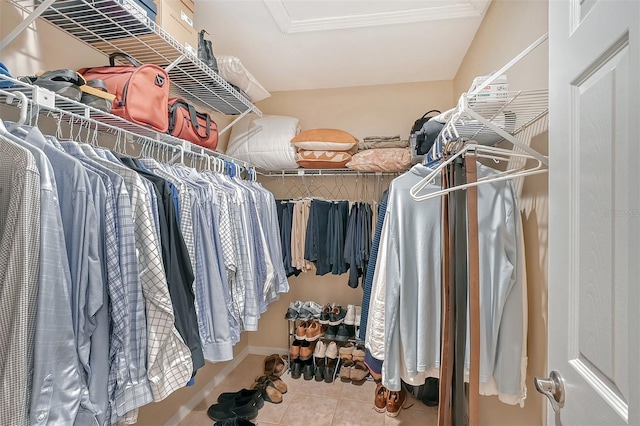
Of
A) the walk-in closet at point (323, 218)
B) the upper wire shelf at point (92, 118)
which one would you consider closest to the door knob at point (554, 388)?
the walk-in closet at point (323, 218)

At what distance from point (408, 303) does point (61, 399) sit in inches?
44.0

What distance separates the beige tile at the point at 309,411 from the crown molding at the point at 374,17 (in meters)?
2.47

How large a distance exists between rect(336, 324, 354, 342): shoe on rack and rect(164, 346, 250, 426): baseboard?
947 millimetres

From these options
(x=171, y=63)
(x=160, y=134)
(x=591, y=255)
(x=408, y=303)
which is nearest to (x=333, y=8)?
(x=171, y=63)

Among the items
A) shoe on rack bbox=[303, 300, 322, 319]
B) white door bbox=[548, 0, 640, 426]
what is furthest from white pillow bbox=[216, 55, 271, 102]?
shoe on rack bbox=[303, 300, 322, 319]

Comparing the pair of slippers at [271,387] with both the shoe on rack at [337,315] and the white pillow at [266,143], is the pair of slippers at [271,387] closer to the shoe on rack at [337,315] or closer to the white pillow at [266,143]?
the shoe on rack at [337,315]

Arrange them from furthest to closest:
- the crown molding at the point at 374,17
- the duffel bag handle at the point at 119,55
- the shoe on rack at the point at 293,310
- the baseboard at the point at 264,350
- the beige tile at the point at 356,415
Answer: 1. the baseboard at the point at 264,350
2. the shoe on rack at the point at 293,310
3. the beige tile at the point at 356,415
4. the crown molding at the point at 374,17
5. the duffel bag handle at the point at 119,55

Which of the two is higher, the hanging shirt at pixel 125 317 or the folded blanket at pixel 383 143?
the folded blanket at pixel 383 143

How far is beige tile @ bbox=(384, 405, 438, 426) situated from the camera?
6.79 feet

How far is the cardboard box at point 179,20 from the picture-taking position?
4.72ft

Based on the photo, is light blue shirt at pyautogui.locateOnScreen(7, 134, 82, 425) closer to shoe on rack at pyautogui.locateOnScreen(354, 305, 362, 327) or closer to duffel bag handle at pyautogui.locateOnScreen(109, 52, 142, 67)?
duffel bag handle at pyautogui.locateOnScreen(109, 52, 142, 67)

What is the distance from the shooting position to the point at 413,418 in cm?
213

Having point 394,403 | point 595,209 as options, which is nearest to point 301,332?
point 394,403

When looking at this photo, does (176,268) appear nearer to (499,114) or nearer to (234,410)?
(499,114)
